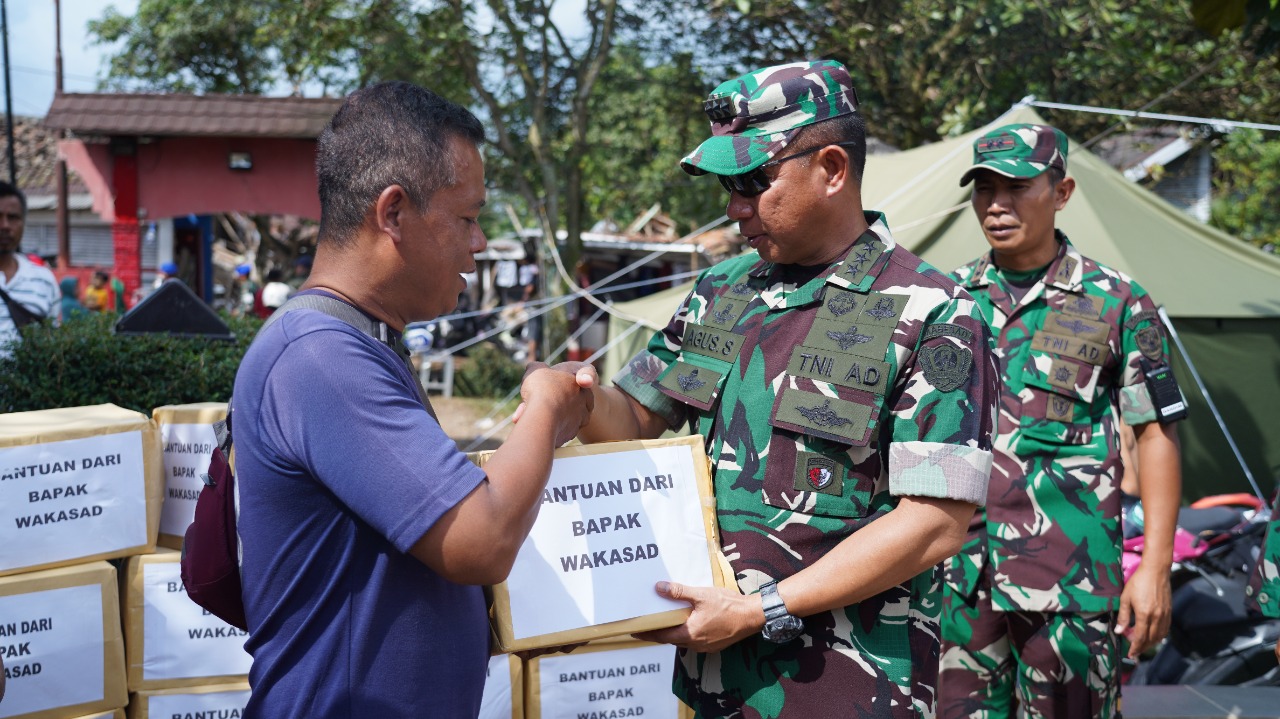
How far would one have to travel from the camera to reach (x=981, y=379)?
1.84m

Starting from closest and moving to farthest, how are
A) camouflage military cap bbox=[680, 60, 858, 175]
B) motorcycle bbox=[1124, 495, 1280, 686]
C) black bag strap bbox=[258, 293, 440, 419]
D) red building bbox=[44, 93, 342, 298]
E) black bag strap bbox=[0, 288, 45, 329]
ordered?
1. black bag strap bbox=[258, 293, 440, 419]
2. camouflage military cap bbox=[680, 60, 858, 175]
3. motorcycle bbox=[1124, 495, 1280, 686]
4. black bag strap bbox=[0, 288, 45, 329]
5. red building bbox=[44, 93, 342, 298]

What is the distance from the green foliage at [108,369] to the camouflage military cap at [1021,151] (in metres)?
2.64

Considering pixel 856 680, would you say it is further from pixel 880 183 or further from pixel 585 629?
pixel 880 183

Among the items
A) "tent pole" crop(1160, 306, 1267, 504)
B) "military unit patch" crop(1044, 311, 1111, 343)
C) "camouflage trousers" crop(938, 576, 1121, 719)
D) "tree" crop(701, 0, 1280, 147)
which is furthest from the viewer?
"tree" crop(701, 0, 1280, 147)

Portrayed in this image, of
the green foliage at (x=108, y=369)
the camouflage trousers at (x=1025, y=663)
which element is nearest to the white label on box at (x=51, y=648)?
the green foliage at (x=108, y=369)

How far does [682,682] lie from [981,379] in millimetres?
846

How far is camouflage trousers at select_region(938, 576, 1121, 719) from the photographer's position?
291 cm

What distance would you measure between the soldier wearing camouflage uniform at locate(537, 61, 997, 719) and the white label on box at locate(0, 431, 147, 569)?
1.42 meters

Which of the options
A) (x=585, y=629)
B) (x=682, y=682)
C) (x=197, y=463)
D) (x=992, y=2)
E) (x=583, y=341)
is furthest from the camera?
(x=583, y=341)

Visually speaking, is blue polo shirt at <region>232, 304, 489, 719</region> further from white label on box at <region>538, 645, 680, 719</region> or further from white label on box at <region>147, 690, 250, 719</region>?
white label on box at <region>538, 645, 680, 719</region>

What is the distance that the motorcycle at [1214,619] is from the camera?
422cm

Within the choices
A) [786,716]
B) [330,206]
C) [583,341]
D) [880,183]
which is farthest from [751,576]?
[583,341]

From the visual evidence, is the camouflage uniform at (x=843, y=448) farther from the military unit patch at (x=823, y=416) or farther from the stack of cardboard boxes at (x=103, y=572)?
the stack of cardboard boxes at (x=103, y=572)

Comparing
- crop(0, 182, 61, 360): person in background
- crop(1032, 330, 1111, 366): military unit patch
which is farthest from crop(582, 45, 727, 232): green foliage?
crop(1032, 330, 1111, 366): military unit patch
